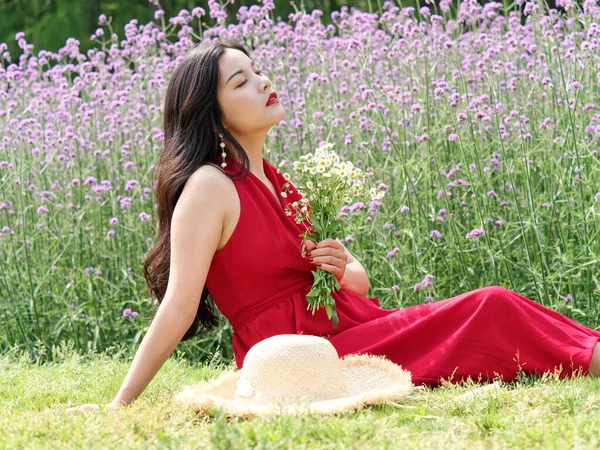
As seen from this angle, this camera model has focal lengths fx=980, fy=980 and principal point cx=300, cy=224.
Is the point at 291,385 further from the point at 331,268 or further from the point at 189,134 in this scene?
the point at 189,134

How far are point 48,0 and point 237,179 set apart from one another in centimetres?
970

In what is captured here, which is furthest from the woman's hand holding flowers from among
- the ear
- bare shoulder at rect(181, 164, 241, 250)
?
bare shoulder at rect(181, 164, 241, 250)

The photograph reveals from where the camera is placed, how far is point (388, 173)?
13.8 feet

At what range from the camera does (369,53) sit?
4.70 meters

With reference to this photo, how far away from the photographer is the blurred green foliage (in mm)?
11070

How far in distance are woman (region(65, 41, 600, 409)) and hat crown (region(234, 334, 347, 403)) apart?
0.30 m

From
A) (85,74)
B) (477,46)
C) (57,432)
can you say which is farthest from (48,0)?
(57,432)

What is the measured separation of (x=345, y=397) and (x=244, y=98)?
97 centimetres

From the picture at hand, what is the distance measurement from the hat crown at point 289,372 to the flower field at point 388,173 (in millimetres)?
1164

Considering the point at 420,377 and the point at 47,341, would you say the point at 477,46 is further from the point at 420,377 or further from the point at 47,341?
the point at 47,341

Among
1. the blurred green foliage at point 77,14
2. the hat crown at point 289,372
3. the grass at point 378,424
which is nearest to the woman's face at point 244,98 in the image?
the hat crown at point 289,372

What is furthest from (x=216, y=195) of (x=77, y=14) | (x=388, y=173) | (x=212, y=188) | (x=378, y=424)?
(x=77, y=14)

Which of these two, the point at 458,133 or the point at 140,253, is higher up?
the point at 458,133

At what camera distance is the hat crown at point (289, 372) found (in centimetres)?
260
